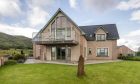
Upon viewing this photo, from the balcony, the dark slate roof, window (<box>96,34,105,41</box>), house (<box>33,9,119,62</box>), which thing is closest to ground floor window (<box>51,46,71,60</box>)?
house (<box>33,9,119,62</box>)

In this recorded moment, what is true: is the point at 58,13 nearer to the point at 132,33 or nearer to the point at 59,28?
the point at 59,28

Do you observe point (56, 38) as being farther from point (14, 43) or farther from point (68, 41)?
point (14, 43)

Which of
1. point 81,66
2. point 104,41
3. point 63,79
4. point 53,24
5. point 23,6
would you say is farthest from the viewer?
point 104,41

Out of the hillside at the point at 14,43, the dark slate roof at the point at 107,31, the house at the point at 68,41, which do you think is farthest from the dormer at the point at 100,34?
the hillside at the point at 14,43

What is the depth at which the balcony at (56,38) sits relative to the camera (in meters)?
32.2

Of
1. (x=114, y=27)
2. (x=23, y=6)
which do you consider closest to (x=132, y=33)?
(x=114, y=27)

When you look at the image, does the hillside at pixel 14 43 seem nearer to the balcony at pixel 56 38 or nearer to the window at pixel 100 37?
the balcony at pixel 56 38

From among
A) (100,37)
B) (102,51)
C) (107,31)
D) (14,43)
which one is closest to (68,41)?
(100,37)

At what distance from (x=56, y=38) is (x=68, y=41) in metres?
3.12

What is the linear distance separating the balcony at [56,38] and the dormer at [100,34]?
8689mm

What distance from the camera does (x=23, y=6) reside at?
30.0 meters

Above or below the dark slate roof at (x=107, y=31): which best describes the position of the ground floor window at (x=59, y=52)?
below

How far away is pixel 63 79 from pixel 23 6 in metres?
17.1

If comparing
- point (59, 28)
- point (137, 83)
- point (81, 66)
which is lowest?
point (137, 83)
